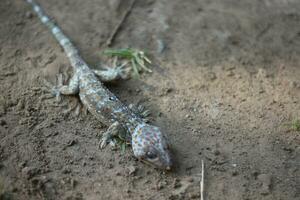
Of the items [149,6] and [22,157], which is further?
[149,6]

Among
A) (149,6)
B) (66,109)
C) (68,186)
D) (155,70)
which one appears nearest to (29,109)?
(66,109)

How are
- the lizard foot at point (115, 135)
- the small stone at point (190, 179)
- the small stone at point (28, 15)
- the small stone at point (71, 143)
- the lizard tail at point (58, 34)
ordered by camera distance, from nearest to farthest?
the small stone at point (190, 179)
the small stone at point (71, 143)
the lizard foot at point (115, 135)
the lizard tail at point (58, 34)
the small stone at point (28, 15)

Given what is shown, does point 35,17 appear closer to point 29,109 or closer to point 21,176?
point 29,109

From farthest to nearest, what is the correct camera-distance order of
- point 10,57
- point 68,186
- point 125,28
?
point 125,28, point 10,57, point 68,186

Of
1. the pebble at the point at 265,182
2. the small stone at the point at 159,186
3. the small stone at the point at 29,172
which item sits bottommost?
the pebble at the point at 265,182

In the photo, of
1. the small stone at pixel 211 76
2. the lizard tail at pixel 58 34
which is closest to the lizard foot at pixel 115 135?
the lizard tail at pixel 58 34

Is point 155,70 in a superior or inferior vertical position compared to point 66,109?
inferior

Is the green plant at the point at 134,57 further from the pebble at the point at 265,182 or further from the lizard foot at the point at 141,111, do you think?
the pebble at the point at 265,182
